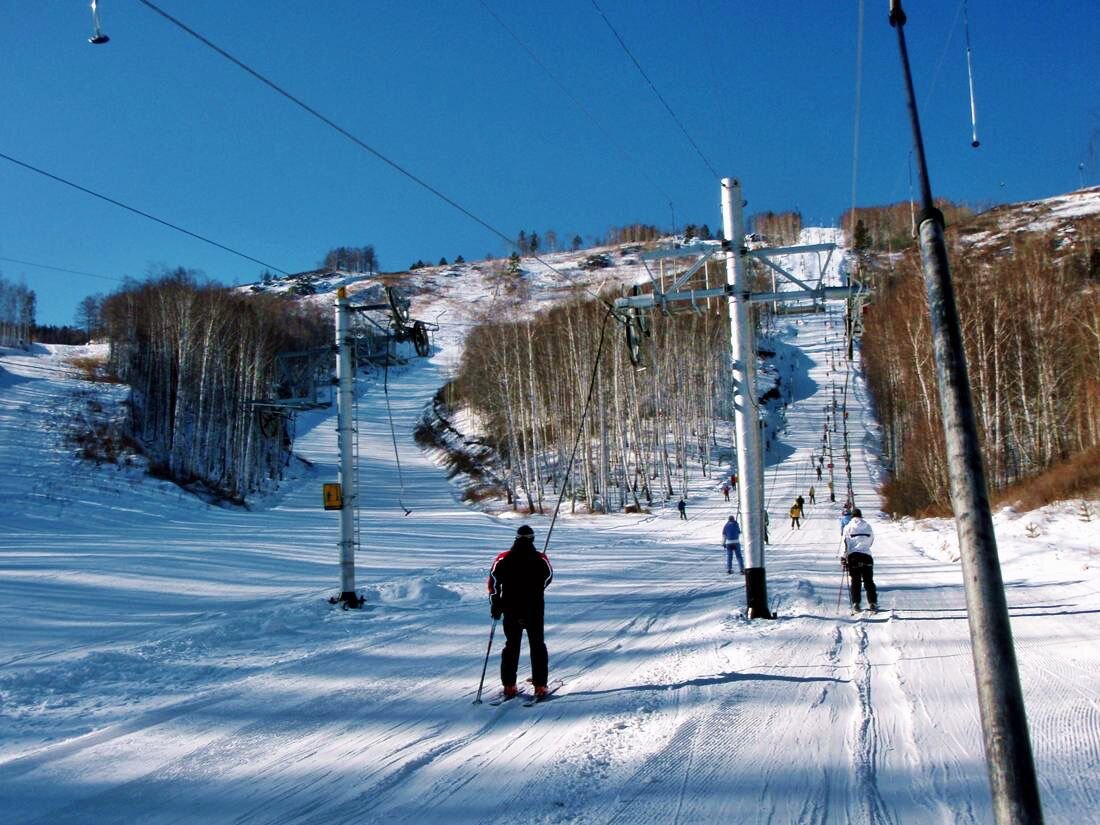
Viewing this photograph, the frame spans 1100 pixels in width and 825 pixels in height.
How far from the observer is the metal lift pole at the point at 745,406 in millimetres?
11383

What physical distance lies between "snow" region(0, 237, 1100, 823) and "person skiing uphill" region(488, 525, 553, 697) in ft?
1.27

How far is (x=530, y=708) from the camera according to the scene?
7.09 metres

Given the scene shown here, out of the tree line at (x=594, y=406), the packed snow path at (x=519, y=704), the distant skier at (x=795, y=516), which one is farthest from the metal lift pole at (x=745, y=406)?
the tree line at (x=594, y=406)

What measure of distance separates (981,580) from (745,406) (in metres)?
8.64

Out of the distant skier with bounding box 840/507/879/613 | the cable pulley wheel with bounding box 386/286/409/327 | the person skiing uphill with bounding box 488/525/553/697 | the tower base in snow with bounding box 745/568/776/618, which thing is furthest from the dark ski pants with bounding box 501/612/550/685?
the cable pulley wheel with bounding box 386/286/409/327

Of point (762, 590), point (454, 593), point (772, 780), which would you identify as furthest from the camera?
point (454, 593)

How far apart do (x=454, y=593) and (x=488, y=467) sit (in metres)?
44.8

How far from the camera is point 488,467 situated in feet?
198

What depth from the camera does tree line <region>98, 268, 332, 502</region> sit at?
45719 millimetres

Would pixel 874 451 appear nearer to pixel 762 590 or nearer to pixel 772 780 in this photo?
pixel 762 590

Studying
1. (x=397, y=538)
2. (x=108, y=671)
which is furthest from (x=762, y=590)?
(x=397, y=538)

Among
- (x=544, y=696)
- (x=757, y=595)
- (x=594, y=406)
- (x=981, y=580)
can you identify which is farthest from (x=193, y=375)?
(x=981, y=580)

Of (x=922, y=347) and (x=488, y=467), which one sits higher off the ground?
(x=922, y=347)

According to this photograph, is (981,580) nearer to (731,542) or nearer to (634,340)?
(634,340)
